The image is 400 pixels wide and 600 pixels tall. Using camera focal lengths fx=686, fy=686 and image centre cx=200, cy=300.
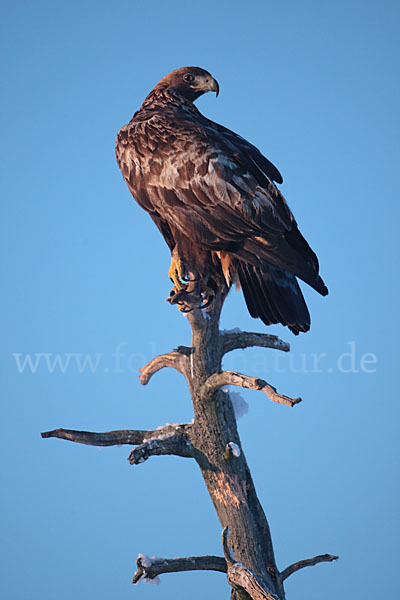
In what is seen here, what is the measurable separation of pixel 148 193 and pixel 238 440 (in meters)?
2.08

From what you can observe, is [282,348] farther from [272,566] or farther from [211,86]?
[211,86]

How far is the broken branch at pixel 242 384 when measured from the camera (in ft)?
14.6

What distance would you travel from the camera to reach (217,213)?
5109mm

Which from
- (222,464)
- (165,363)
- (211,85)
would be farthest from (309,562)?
(211,85)

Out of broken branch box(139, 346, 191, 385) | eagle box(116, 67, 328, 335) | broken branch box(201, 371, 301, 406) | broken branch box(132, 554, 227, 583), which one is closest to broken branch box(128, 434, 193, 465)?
broken branch box(201, 371, 301, 406)

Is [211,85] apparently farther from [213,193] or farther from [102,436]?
[102,436]

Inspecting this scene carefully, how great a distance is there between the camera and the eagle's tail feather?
200 inches

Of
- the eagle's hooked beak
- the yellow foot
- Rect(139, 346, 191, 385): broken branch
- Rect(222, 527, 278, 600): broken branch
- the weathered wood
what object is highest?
the eagle's hooked beak

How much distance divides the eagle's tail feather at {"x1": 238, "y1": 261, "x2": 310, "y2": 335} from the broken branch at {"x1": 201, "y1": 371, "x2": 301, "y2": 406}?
48cm

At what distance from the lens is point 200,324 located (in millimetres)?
5496

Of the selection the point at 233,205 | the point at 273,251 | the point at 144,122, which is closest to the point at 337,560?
the point at 273,251

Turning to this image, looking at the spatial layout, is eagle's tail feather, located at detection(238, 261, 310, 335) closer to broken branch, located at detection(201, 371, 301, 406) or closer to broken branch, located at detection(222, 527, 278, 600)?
broken branch, located at detection(201, 371, 301, 406)

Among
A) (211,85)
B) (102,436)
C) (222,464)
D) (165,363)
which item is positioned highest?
(211,85)

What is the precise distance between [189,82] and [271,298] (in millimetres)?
2311
